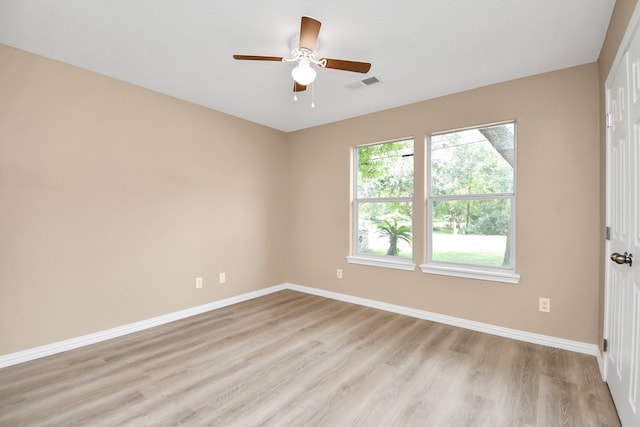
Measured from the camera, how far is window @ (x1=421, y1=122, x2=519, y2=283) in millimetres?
3047

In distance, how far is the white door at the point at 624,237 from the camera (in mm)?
1497

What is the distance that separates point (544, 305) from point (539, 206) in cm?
91

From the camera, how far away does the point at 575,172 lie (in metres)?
2.64

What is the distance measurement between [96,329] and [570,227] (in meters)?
4.38

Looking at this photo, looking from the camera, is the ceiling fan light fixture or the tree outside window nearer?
the ceiling fan light fixture

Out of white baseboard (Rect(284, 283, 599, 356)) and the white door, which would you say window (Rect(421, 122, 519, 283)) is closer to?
white baseboard (Rect(284, 283, 599, 356))

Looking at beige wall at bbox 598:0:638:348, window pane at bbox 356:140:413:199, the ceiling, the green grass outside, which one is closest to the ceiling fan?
the ceiling

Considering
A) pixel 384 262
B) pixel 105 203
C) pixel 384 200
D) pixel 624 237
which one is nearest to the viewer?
pixel 624 237

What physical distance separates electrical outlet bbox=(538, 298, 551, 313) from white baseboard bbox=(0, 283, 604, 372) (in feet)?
0.78

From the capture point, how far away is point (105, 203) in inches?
114

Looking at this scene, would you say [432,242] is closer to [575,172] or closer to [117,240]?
[575,172]

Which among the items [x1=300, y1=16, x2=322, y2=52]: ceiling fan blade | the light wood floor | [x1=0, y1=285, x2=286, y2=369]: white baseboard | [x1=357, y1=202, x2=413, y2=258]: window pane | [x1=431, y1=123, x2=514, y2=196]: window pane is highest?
[x1=300, y1=16, x2=322, y2=52]: ceiling fan blade

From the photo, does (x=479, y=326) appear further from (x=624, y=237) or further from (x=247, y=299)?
(x=247, y=299)

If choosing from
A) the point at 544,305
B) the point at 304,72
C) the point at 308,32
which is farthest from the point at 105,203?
the point at 544,305
